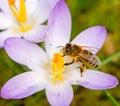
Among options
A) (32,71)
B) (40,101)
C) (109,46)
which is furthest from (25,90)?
(109,46)

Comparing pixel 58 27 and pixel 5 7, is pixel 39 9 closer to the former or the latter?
pixel 5 7

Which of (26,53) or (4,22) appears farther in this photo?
(4,22)

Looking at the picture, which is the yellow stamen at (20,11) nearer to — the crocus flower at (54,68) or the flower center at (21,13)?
the flower center at (21,13)

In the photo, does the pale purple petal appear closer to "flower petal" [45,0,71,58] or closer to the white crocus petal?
"flower petal" [45,0,71,58]

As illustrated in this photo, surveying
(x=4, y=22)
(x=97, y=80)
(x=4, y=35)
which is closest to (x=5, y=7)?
(x=4, y=22)

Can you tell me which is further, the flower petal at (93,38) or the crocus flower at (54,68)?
the flower petal at (93,38)

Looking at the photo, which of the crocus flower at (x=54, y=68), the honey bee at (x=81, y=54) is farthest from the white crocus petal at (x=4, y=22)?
the honey bee at (x=81, y=54)

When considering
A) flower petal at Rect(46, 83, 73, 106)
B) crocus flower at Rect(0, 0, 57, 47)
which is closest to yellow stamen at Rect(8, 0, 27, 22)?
crocus flower at Rect(0, 0, 57, 47)
